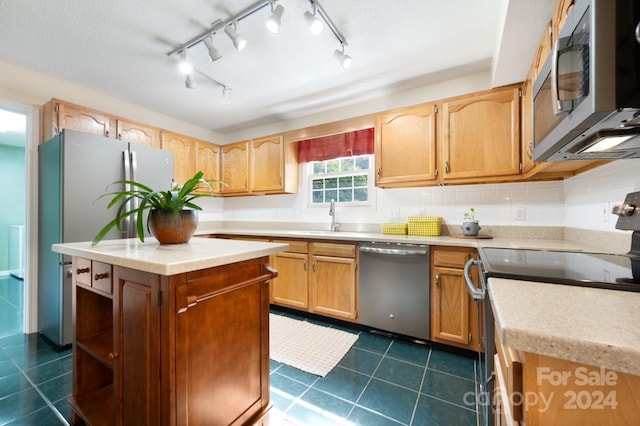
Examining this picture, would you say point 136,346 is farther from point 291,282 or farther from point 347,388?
point 291,282

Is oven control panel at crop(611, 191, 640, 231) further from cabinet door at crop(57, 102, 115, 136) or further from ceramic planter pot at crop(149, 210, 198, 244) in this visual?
cabinet door at crop(57, 102, 115, 136)

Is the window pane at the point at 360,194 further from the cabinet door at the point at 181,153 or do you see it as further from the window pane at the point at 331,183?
the cabinet door at the point at 181,153

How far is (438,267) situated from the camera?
81.7 inches

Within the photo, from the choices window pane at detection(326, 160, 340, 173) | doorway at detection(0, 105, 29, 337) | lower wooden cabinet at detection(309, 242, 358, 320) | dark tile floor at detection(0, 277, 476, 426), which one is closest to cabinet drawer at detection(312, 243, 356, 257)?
lower wooden cabinet at detection(309, 242, 358, 320)

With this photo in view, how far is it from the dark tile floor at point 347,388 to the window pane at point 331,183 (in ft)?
6.23

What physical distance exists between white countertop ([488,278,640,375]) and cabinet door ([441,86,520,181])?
174 centimetres

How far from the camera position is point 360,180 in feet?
10.4

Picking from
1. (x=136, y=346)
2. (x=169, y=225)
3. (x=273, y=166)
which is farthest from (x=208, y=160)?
(x=136, y=346)

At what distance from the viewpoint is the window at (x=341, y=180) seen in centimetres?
315

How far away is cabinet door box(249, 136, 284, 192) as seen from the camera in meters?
3.35

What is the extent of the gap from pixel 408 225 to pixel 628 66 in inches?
81.8

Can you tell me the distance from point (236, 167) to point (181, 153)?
724 millimetres

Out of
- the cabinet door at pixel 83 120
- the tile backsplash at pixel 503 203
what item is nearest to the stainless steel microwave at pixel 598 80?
the tile backsplash at pixel 503 203

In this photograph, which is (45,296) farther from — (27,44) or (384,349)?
(384,349)
